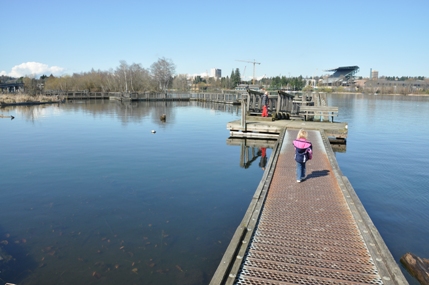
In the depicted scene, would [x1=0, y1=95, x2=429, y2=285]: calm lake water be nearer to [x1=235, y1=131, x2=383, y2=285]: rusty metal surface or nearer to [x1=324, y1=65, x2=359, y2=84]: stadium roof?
[x1=235, y1=131, x2=383, y2=285]: rusty metal surface

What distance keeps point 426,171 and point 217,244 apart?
11685 mm

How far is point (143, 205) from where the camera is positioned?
9477 mm

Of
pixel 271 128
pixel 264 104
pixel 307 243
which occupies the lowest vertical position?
pixel 307 243

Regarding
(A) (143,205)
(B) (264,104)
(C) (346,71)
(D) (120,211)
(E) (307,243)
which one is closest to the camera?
(E) (307,243)

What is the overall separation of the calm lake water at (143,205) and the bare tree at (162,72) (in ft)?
239

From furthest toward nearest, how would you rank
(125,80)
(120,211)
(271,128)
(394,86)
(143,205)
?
1. (394,86)
2. (125,80)
3. (271,128)
4. (143,205)
5. (120,211)

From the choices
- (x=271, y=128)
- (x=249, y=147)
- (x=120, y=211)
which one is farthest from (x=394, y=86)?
(x=120, y=211)

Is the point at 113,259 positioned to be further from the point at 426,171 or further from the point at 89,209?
the point at 426,171

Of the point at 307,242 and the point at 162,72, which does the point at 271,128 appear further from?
the point at 162,72

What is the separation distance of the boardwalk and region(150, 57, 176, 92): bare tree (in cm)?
8481

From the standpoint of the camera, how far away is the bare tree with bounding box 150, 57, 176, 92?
9006 centimetres

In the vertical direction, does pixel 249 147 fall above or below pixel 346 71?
below

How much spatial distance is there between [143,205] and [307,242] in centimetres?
533

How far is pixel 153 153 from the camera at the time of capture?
1666 cm
